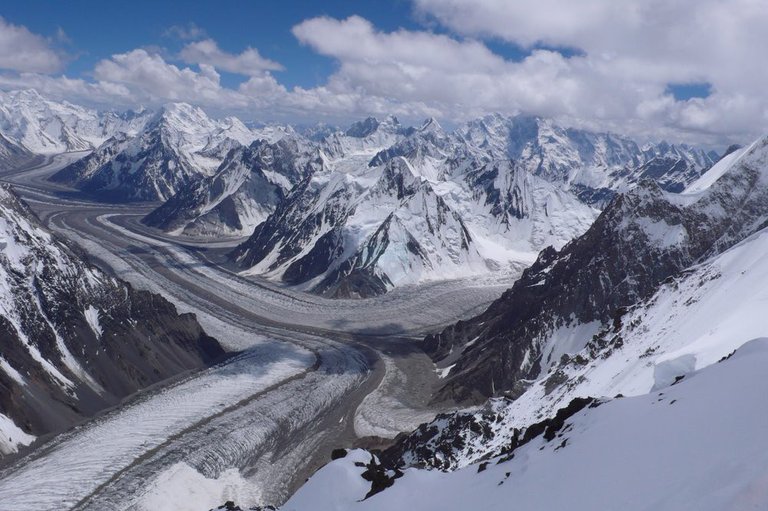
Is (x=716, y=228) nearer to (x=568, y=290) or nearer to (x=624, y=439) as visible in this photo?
(x=568, y=290)

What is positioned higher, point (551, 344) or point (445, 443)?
point (445, 443)

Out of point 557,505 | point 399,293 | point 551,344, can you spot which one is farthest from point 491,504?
point 399,293

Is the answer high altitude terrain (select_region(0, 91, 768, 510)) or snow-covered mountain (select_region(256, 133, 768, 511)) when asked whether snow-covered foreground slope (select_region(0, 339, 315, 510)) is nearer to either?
high altitude terrain (select_region(0, 91, 768, 510))

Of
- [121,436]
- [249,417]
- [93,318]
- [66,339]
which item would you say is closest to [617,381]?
[249,417]

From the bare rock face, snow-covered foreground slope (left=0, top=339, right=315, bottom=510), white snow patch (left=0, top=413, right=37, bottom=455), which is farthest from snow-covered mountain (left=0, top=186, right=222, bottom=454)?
the bare rock face

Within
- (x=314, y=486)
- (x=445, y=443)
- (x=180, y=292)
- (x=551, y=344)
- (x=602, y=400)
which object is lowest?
(x=551, y=344)

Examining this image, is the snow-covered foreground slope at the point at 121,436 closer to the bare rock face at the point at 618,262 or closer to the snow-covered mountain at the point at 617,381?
the snow-covered mountain at the point at 617,381

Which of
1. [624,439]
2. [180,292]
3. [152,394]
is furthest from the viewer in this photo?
[180,292]
